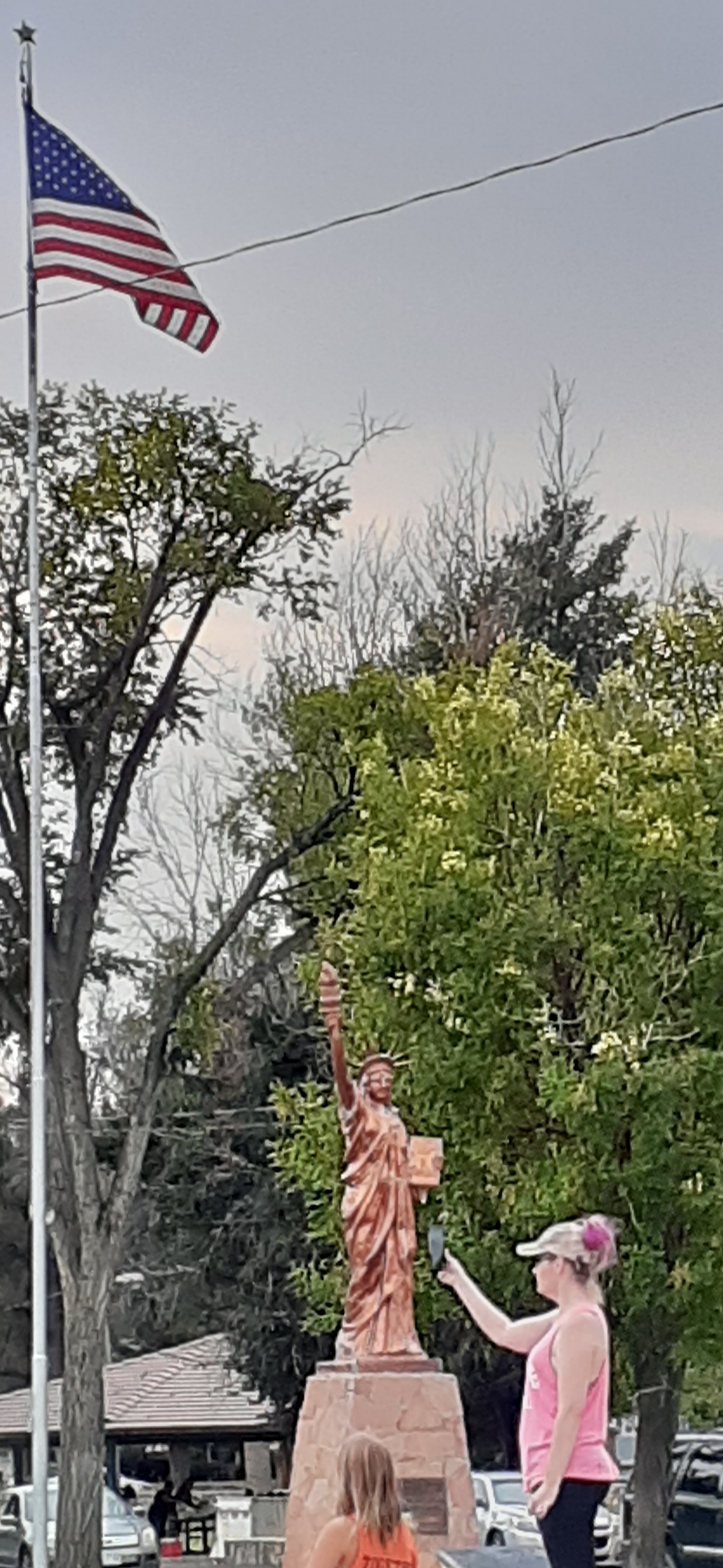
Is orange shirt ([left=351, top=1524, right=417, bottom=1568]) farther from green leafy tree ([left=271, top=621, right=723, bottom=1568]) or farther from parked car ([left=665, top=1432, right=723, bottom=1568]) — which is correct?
green leafy tree ([left=271, top=621, right=723, bottom=1568])

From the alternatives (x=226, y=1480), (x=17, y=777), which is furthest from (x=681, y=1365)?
(x=226, y=1480)

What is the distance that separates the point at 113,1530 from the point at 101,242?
722 inches

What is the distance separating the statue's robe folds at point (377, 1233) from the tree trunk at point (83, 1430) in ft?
23.7

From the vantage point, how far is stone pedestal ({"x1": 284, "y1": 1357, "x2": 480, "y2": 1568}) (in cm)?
1822

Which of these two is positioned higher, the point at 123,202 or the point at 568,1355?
the point at 123,202

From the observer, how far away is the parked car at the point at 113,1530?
95.5ft

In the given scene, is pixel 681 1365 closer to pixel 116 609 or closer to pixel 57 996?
pixel 57 996

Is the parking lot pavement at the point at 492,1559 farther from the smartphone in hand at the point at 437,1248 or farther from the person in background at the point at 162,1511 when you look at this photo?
the person in background at the point at 162,1511

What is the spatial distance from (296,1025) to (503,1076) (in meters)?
9.27

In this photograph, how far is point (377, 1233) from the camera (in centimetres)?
1953

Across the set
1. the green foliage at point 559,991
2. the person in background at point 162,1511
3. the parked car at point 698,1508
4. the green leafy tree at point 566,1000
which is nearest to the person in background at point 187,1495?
the person in background at point 162,1511

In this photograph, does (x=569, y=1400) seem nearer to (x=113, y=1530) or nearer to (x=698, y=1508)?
(x=698, y=1508)

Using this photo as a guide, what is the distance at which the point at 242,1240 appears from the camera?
35.0 m

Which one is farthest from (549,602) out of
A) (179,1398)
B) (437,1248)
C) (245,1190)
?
(437,1248)
